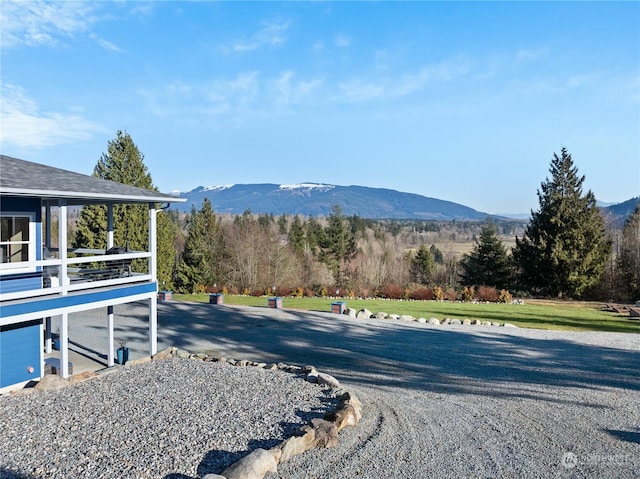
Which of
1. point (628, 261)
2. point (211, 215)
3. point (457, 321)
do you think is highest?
point (211, 215)

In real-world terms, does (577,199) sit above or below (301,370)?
above

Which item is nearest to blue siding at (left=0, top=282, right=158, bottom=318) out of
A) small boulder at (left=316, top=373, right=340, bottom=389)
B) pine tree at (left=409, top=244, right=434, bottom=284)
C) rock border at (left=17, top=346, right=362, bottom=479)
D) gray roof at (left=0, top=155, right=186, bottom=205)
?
rock border at (left=17, top=346, right=362, bottom=479)

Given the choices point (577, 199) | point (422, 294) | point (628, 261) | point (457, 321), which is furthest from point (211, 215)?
point (628, 261)

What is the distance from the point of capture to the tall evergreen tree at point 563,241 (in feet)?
97.9

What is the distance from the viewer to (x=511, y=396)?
353 inches

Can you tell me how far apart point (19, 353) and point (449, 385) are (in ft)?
28.6

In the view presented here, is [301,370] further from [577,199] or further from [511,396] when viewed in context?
[577,199]

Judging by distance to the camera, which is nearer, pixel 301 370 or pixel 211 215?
pixel 301 370

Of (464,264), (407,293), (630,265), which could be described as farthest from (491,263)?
(407,293)

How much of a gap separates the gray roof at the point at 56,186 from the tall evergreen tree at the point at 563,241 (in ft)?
88.1

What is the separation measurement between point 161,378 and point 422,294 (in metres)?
19.4

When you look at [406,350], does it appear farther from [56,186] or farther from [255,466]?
[56,186]

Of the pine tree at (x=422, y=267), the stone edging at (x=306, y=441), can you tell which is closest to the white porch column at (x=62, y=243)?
the stone edging at (x=306, y=441)

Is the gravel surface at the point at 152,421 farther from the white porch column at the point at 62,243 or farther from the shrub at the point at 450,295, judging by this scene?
the shrub at the point at 450,295
